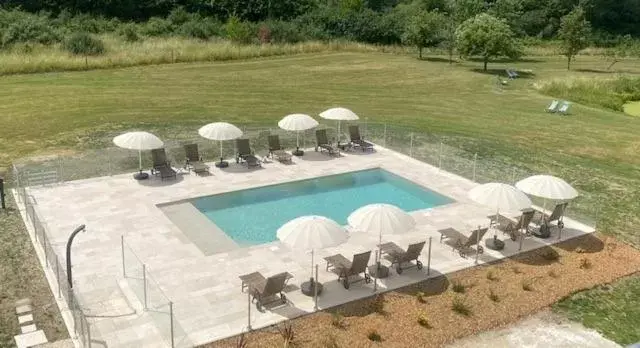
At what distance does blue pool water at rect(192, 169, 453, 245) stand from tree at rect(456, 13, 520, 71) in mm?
29697

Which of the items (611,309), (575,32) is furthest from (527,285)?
(575,32)

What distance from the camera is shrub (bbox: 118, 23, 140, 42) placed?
188ft

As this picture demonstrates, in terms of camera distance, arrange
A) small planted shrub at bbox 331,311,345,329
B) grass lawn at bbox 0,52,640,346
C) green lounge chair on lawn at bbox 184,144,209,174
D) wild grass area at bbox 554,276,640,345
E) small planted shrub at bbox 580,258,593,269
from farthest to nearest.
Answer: grass lawn at bbox 0,52,640,346 → green lounge chair on lawn at bbox 184,144,209,174 → small planted shrub at bbox 580,258,593,269 → wild grass area at bbox 554,276,640,345 → small planted shrub at bbox 331,311,345,329

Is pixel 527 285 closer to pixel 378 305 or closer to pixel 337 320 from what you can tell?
Result: pixel 378 305

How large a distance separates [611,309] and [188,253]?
11004 millimetres

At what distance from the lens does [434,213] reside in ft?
66.4

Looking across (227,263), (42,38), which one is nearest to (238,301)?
(227,263)

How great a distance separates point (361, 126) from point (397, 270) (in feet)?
51.4

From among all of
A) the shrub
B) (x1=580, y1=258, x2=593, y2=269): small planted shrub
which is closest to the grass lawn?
(x1=580, y1=258, x2=593, y2=269): small planted shrub

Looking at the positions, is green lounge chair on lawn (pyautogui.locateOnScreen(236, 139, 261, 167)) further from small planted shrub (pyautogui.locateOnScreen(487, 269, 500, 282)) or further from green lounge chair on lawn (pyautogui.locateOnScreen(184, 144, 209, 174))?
small planted shrub (pyautogui.locateOnScreen(487, 269, 500, 282))

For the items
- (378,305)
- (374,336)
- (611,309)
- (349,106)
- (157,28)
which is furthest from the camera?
(157,28)

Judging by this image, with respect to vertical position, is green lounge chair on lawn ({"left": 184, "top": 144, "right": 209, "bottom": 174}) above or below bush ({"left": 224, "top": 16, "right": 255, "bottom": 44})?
below

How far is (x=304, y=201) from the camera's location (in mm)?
21766

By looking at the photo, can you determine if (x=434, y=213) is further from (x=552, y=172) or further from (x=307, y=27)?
(x=307, y=27)
